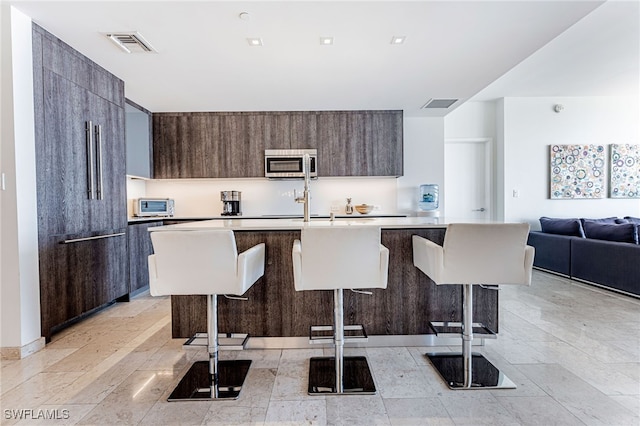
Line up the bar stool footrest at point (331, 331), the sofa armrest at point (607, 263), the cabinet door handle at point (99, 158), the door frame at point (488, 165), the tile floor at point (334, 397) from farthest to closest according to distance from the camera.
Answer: the door frame at point (488, 165)
the sofa armrest at point (607, 263)
the cabinet door handle at point (99, 158)
the bar stool footrest at point (331, 331)
the tile floor at point (334, 397)

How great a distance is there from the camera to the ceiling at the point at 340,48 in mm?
2328

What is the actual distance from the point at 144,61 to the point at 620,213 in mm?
7101

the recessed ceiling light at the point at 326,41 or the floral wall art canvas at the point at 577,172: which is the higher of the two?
the recessed ceiling light at the point at 326,41

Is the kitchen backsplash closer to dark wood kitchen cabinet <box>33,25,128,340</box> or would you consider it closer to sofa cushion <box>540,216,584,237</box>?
dark wood kitchen cabinet <box>33,25,128,340</box>

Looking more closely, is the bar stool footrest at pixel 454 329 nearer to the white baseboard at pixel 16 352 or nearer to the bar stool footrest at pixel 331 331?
the bar stool footrest at pixel 331 331

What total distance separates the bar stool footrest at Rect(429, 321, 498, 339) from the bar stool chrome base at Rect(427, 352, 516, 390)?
5.8 inches

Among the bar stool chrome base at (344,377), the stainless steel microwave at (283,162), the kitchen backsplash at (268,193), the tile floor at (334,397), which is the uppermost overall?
the stainless steel microwave at (283,162)

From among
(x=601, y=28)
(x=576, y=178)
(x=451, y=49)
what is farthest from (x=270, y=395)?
(x=576, y=178)

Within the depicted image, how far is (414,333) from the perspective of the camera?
251 centimetres

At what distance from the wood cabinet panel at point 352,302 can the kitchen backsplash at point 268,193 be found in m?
2.84

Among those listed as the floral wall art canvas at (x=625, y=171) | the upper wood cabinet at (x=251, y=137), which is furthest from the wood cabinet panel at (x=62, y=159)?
the floral wall art canvas at (x=625, y=171)

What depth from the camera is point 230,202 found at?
16.8 feet

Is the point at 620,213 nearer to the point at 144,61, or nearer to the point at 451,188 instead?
the point at 451,188

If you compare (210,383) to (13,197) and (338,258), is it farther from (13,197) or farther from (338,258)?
(13,197)
